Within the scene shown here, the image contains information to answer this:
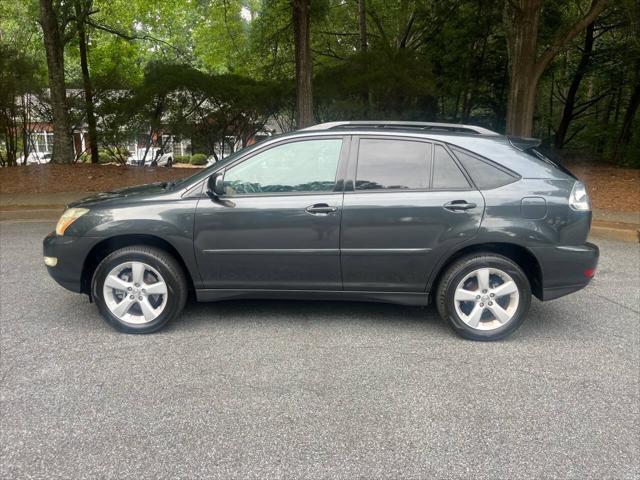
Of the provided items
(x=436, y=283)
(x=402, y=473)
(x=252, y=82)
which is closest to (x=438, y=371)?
(x=436, y=283)

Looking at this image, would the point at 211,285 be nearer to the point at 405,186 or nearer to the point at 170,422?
the point at 170,422

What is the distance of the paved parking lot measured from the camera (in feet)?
8.35

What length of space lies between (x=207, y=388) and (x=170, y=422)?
39 centimetres

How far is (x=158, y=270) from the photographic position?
13.0ft

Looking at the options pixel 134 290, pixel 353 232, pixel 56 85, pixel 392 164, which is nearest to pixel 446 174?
pixel 392 164

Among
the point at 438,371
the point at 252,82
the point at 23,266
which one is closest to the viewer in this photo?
the point at 438,371

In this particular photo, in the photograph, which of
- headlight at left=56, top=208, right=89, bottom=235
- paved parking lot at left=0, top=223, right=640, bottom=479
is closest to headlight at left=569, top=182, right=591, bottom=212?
paved parking lot at left=0, top=223, right=640, bottom=479

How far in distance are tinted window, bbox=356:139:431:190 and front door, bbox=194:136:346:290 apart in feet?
0.71

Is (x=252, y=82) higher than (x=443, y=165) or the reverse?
higher

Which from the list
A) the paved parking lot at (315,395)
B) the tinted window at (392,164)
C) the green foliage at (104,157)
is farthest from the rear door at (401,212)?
the green foliage at (104,157)

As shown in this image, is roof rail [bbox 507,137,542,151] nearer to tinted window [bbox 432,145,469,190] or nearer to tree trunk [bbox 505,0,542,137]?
tinted window [bbox 432,145,469,190]

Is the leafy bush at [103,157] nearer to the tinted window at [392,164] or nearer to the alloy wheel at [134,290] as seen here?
the alloy wheel at [134,290]

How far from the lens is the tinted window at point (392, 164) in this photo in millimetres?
3963

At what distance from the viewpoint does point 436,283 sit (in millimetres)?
4051
